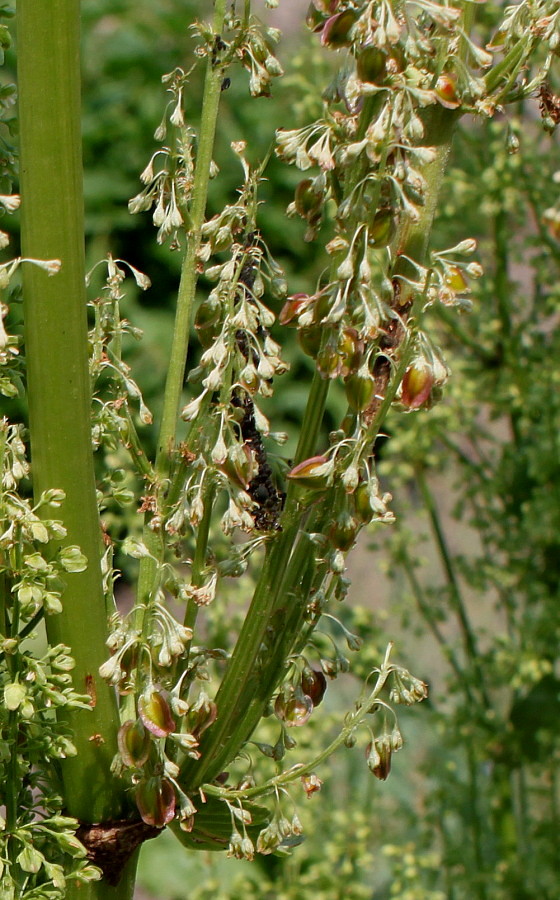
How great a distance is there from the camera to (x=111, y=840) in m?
0.61

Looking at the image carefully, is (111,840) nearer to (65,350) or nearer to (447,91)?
(65,350)

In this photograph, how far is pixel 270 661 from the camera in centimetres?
61

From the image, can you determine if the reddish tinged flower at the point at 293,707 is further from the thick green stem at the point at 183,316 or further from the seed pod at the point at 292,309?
the seed pod at the point at 292,309

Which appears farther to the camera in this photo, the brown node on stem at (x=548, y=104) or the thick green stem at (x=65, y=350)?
the brown node on stem at (x=548, y=104)

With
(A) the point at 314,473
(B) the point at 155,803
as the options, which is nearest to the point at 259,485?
(A) the point at 314,473

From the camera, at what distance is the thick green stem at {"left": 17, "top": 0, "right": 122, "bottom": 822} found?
0.52 metres

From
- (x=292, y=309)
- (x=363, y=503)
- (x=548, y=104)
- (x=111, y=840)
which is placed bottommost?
(x=111, y=840)

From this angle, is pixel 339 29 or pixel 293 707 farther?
pixel 293 707

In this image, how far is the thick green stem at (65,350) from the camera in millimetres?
524

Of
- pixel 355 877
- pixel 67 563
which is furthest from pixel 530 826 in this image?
pixel 67 563

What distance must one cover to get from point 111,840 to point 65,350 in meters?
0.26

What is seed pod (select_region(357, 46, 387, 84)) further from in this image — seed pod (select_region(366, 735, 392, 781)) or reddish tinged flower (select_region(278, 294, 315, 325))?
seed pod (select_region(366, 735, 392, 781))

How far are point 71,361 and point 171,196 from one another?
12 cm

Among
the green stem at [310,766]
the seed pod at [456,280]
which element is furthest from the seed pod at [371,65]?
the green stem at [310,766]
